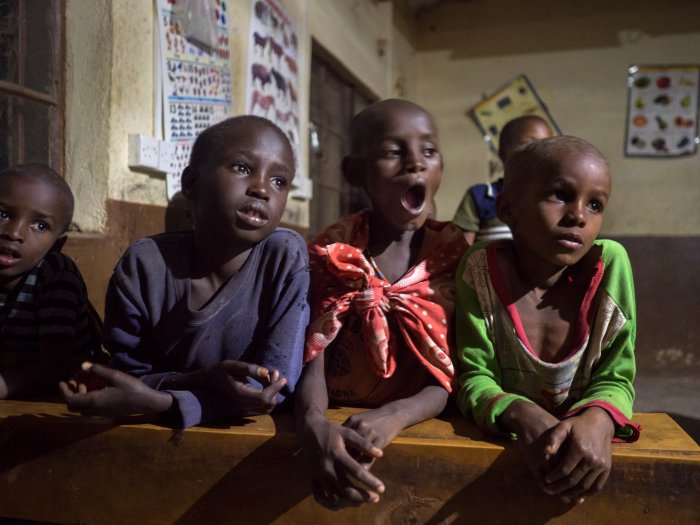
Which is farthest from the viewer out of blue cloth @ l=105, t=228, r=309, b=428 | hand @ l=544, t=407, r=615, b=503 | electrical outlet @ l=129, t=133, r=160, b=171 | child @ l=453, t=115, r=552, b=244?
child @ l=453, t=115, r=552, b=244

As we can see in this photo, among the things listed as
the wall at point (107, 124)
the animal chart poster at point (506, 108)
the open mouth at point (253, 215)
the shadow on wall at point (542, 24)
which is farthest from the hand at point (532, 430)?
the shadow on wall at point (542, 24)

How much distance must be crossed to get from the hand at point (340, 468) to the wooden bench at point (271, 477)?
109mm

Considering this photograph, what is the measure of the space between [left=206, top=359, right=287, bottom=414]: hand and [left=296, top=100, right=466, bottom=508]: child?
93mm

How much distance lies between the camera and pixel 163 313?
4.74ft

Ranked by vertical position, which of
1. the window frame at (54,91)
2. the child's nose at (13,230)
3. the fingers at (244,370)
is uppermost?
the window frame at (54,91)

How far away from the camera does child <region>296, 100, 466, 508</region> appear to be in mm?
1443

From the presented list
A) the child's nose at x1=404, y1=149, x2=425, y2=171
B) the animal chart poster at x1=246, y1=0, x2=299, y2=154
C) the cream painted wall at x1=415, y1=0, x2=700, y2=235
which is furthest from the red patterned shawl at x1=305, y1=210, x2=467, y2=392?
the cream painted wall at x1=415, y1=0, x2=700, y2=235

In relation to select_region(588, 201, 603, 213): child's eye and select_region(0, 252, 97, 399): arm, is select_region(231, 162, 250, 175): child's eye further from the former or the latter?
select_region(588, 201, 603, 213): child's eye

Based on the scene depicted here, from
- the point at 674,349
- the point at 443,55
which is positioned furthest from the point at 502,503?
the point at 443,55

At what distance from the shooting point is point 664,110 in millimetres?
5617

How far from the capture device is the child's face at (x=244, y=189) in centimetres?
142

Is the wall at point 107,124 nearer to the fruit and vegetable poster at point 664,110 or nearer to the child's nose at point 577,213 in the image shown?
the child's nose at point 577,213

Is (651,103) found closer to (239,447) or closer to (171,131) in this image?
(171,131)

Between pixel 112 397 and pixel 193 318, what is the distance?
0.91 ft
